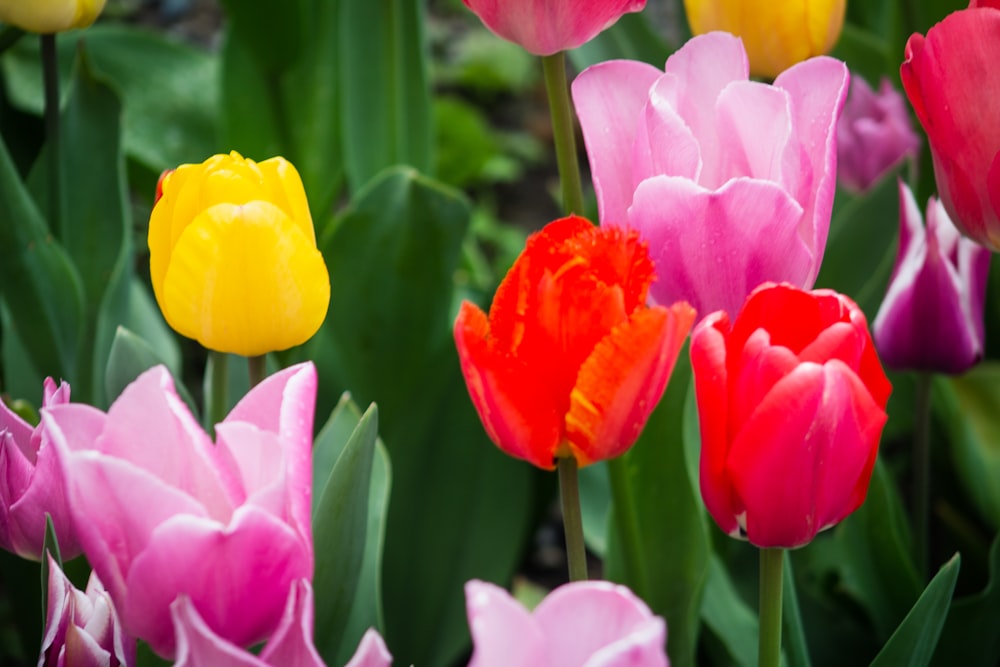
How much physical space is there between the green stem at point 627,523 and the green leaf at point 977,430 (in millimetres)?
346

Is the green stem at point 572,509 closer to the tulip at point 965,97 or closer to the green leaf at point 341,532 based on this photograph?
the green leaf at point 341,532

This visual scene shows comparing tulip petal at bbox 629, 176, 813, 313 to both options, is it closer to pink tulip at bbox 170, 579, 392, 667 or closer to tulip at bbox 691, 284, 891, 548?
tulip at bbox 691, 284, 891, 548

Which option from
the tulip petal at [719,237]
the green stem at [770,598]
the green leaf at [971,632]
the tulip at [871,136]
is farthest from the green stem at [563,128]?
the tulip at [871,136]

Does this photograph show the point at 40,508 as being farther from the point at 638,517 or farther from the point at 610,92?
the point at 638,517

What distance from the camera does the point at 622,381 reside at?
18.6 inches

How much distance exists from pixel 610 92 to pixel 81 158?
2.12 ft

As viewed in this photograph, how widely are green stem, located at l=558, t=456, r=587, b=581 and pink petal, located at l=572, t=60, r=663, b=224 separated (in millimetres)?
128

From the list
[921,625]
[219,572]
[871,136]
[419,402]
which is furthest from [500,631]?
[871,136]

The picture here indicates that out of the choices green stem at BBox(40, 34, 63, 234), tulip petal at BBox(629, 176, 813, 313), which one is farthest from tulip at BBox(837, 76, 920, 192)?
green stem at BBox(40, 34, 63, 234)

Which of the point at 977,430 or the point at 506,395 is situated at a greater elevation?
the point at 506,395

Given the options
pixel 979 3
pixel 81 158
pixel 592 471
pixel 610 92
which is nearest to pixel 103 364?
pixel 81 158

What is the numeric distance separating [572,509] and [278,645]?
0.15 meters

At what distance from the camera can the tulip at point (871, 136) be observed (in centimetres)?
116

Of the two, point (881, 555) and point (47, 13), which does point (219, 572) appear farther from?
point (881, 555)
